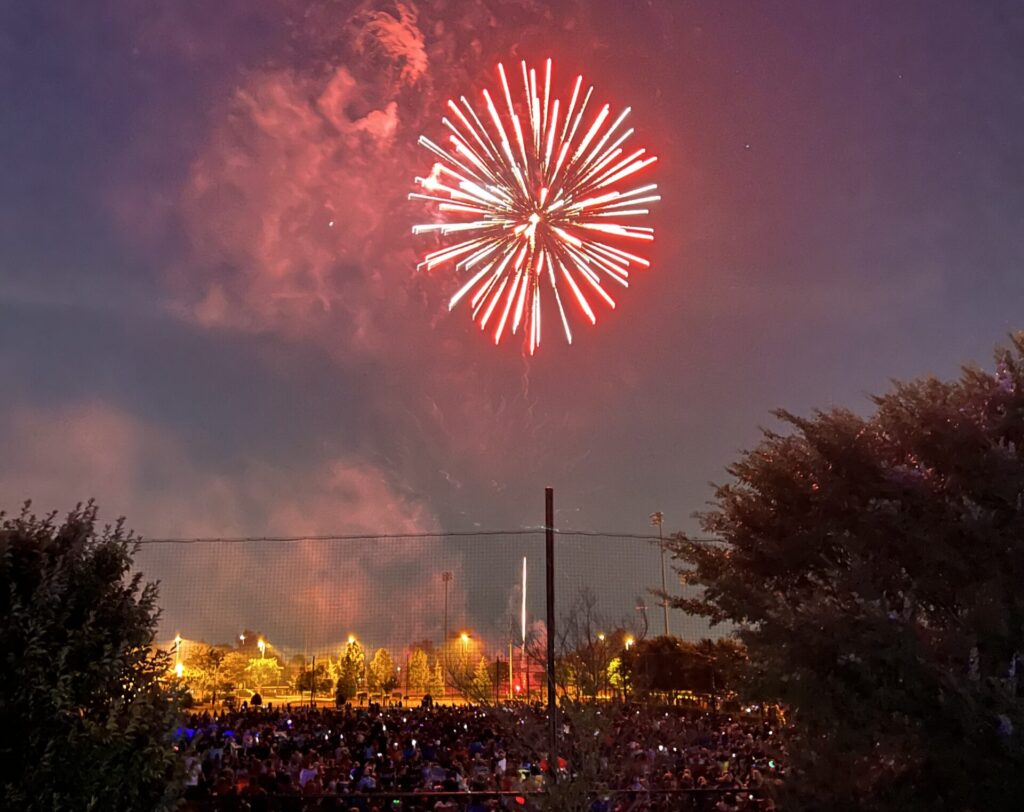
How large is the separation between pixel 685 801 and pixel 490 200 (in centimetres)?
1379

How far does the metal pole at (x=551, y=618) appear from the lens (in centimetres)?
1040

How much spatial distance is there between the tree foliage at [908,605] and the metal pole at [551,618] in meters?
2.74

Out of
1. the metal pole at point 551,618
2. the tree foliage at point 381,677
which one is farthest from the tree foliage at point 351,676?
the metal pole at point 551,618

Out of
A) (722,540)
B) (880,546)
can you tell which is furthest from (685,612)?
(880,546)

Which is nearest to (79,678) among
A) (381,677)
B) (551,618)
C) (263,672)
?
(551,618)

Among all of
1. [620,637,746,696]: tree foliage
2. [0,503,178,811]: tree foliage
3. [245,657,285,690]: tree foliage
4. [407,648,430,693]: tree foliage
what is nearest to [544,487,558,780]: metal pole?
[0,503,178,811]: tree foliage

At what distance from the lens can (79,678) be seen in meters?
6.00

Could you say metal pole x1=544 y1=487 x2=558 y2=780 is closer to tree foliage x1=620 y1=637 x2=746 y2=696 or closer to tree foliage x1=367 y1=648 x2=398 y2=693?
tree foliage x1=620 y1=637 x2=746 y2=696

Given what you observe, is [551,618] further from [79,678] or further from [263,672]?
[263,672]

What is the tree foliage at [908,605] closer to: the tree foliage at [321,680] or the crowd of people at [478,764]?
the crowd of people at [478,764]

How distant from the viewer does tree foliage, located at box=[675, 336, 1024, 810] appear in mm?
9055

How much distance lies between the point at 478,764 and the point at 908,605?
40.1 feet

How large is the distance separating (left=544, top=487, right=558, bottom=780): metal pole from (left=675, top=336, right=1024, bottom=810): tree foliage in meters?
2.74

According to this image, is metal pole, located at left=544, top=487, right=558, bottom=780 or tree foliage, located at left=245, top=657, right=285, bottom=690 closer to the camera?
metal pole, located at left=544, top=487, right=558, bottom=780
